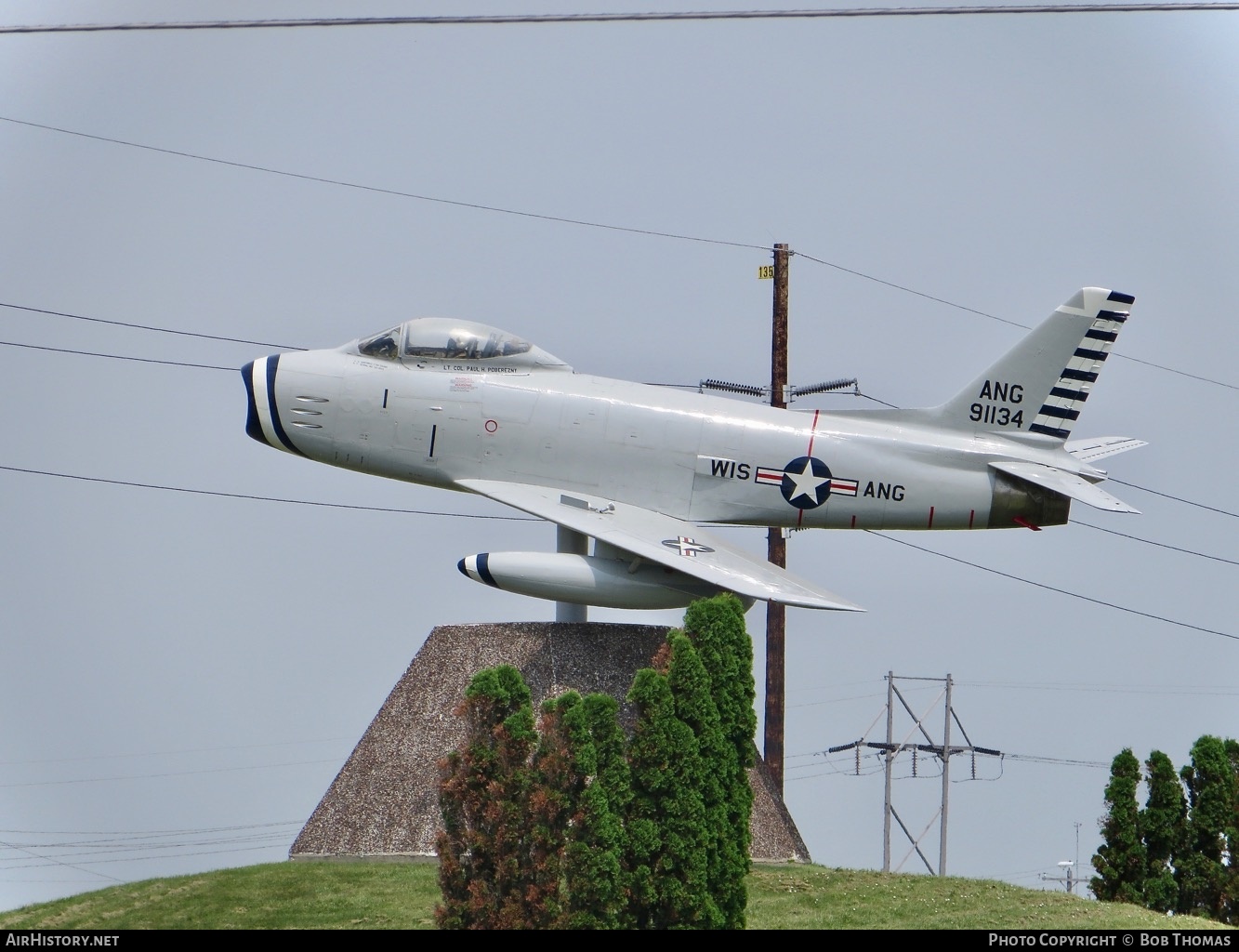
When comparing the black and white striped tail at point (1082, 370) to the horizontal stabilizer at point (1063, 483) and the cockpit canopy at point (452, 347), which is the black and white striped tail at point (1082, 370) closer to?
the horizontal stabilizer at point (1063, 483)

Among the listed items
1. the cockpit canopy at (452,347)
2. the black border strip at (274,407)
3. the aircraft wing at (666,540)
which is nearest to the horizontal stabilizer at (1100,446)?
the aircraft wing at (666,540)

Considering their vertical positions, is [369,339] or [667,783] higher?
[369,339]

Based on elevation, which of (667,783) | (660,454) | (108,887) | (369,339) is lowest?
(108,887)

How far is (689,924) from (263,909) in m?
5.96

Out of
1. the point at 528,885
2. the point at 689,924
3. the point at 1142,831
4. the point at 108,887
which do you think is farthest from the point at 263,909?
the point at 1142,831

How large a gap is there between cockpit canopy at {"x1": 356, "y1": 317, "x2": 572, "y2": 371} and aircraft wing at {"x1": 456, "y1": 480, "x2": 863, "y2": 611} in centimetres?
188

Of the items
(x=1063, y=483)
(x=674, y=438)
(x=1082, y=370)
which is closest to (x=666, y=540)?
(x=674, y=438)

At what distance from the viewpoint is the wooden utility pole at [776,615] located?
30891 mm

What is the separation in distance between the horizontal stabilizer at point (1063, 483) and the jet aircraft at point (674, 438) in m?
0.04

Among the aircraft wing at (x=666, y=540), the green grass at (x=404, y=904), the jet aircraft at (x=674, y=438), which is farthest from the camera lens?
the jet aircraft at (x=674, y=438)

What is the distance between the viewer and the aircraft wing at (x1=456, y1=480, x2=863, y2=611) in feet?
72.7

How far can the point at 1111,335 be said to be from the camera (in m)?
24.5
